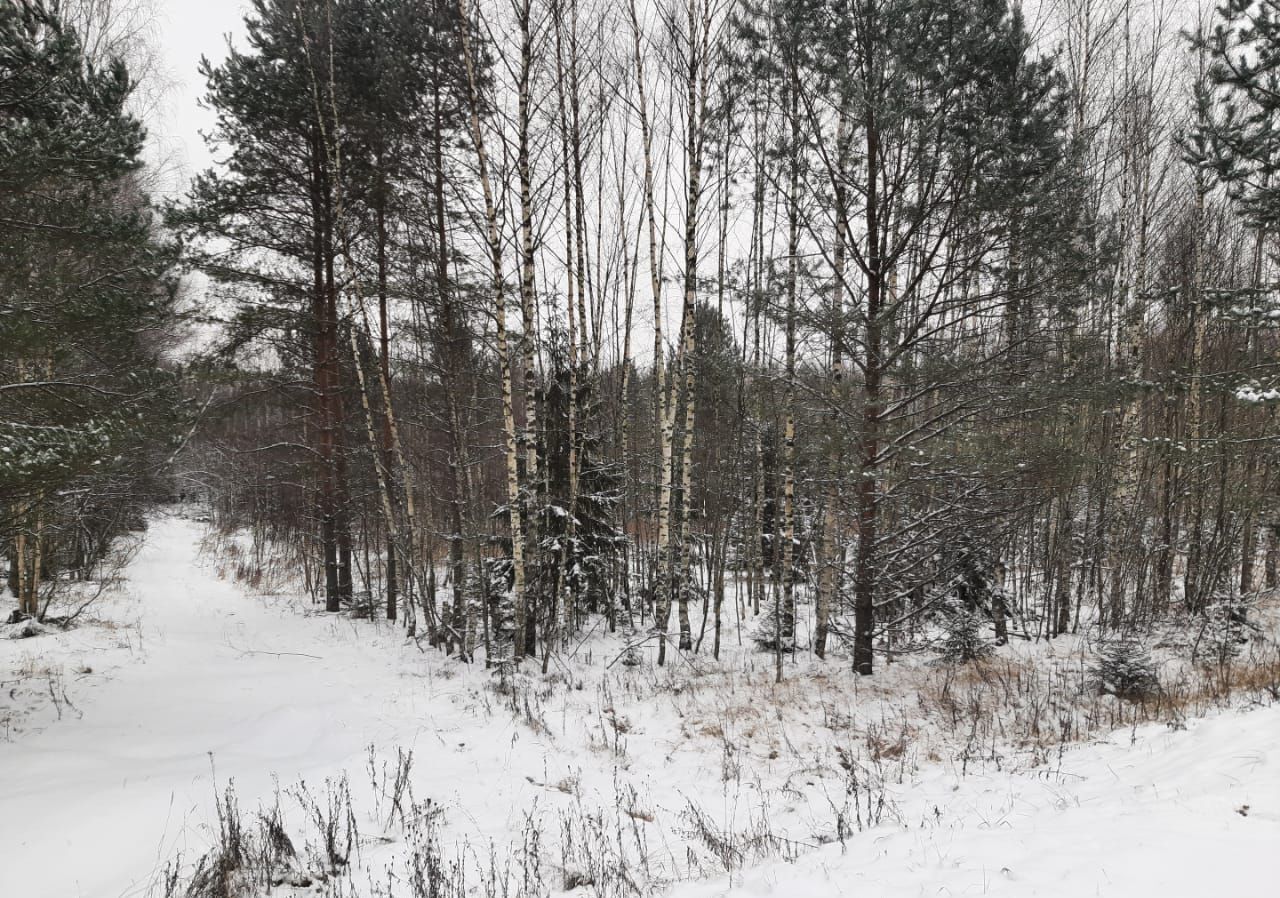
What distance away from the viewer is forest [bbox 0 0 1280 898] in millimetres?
5879

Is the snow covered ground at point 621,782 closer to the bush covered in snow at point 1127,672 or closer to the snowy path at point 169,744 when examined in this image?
the snowy path at point 169,744

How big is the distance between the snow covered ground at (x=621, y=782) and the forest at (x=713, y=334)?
169 mm

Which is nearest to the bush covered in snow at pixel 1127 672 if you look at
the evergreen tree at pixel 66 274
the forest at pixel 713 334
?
the forest at pixel 713 334

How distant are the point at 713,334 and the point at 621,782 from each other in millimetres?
10280

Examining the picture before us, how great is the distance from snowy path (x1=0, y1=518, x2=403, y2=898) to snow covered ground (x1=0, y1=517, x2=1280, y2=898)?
32 mm

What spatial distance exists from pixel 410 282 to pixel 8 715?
756cm

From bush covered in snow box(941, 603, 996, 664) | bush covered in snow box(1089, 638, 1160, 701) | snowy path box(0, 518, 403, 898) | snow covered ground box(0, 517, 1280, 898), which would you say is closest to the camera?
snow covered ground box(0, 517, 1280, 898)

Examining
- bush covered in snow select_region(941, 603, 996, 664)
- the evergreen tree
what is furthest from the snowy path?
bush covered in snow select_region(941, 603, 996, 664)

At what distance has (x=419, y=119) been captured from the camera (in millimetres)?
9445

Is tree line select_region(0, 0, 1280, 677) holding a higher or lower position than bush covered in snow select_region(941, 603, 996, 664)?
higher

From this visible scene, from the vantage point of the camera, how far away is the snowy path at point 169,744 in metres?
4.14

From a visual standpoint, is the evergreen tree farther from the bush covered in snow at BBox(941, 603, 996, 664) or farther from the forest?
the bush covered in snow at BBox(941, 603, 996, 664)

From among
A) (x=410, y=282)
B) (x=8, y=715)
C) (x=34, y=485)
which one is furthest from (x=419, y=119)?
(x=8, y=715)

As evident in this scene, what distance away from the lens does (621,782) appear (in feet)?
18.4
